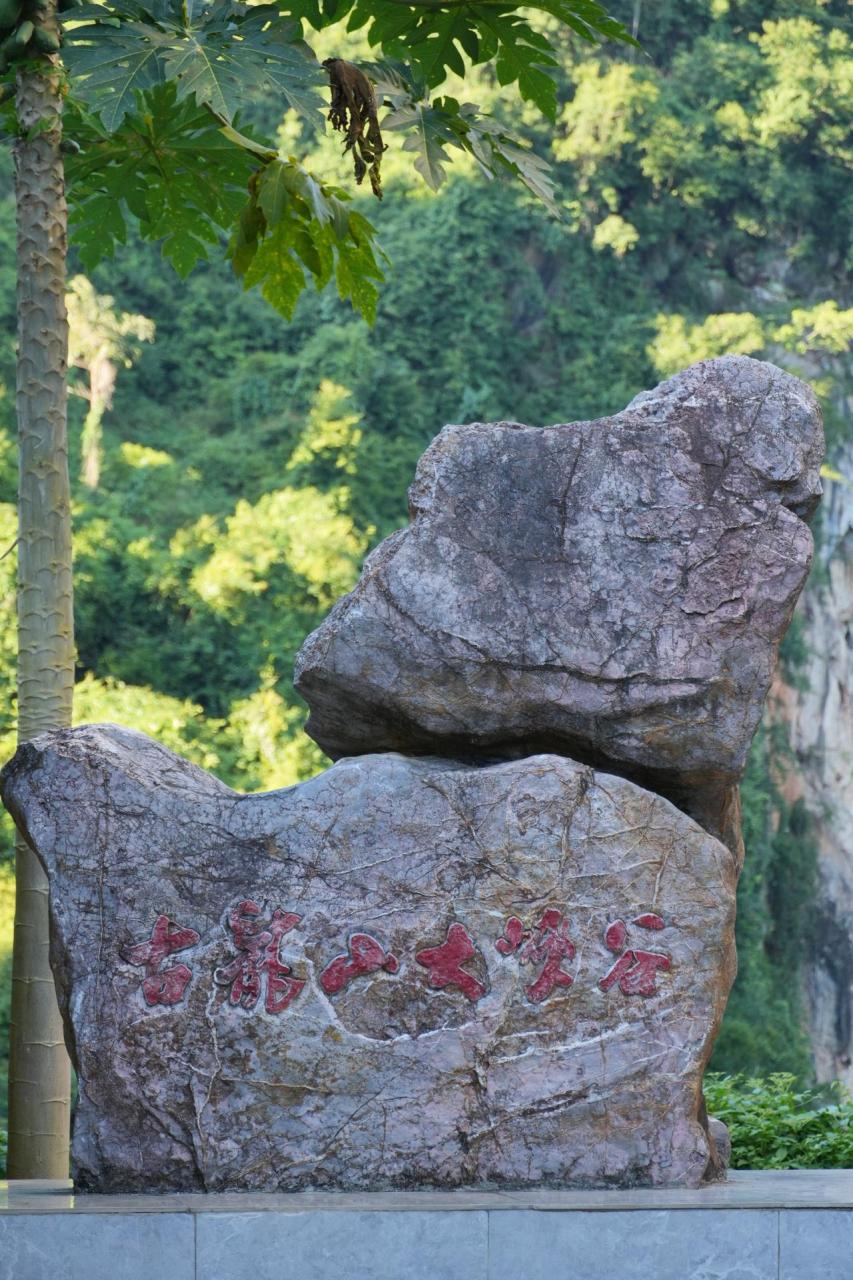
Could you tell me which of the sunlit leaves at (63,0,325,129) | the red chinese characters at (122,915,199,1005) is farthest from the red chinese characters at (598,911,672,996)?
the sunlit leaves at (63,0,325,129)

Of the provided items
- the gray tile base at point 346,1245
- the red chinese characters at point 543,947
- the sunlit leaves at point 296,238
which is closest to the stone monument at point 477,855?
the red chinese characters at point 543,947

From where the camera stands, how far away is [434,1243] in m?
3.11

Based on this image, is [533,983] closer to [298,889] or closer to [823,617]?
[298,889]

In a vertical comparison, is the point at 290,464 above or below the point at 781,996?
above

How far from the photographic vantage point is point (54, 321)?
14.4 feet

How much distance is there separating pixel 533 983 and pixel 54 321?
2194 millimetres

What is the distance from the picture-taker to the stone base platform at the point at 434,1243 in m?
3.09

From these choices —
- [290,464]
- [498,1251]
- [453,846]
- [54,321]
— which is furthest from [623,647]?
[290,464]

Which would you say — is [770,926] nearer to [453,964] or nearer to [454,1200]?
[453,964]

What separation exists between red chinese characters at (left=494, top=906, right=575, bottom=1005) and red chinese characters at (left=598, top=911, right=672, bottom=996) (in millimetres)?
87

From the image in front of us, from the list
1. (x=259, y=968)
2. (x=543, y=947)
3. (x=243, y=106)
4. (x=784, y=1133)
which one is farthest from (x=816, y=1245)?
(x=243, y=106)

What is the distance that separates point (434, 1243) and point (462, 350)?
11.7 meters

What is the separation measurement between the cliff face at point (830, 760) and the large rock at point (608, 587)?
402 inches

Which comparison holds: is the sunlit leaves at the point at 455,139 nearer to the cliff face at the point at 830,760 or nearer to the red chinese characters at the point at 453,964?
the red chinese characters at the point at 453,964
